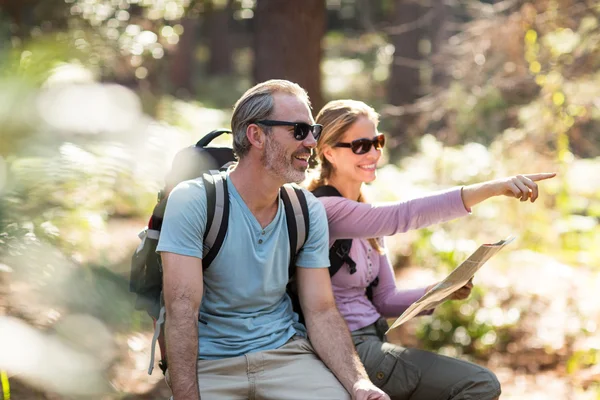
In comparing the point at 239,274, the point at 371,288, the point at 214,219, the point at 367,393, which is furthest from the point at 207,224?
the point at 371,288

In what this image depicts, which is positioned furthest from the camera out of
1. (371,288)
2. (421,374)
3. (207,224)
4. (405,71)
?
(405,71)

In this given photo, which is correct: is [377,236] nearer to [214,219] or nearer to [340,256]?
[340,256]

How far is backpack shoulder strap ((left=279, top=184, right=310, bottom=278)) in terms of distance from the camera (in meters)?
3.35

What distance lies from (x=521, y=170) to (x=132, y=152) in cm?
588

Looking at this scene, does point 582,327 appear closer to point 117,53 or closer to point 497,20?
point 497,20

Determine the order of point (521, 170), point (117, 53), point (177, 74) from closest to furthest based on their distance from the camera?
point (117, 53) < point (521, 170) < point (177, 74)

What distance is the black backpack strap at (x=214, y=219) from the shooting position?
125 inches

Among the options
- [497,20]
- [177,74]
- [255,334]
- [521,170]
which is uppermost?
[497,20]

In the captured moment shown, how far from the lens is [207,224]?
10.4 feet

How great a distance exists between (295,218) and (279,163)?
0.25m

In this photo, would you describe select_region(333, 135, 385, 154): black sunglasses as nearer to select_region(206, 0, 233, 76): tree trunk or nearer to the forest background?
the forest background

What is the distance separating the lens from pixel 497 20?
32.2 ft

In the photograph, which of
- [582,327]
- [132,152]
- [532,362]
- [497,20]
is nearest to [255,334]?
[132,152]

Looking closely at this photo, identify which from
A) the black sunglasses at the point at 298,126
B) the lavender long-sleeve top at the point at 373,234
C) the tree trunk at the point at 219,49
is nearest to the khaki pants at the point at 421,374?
the lavender long-sleeve top at the point at 373,234
